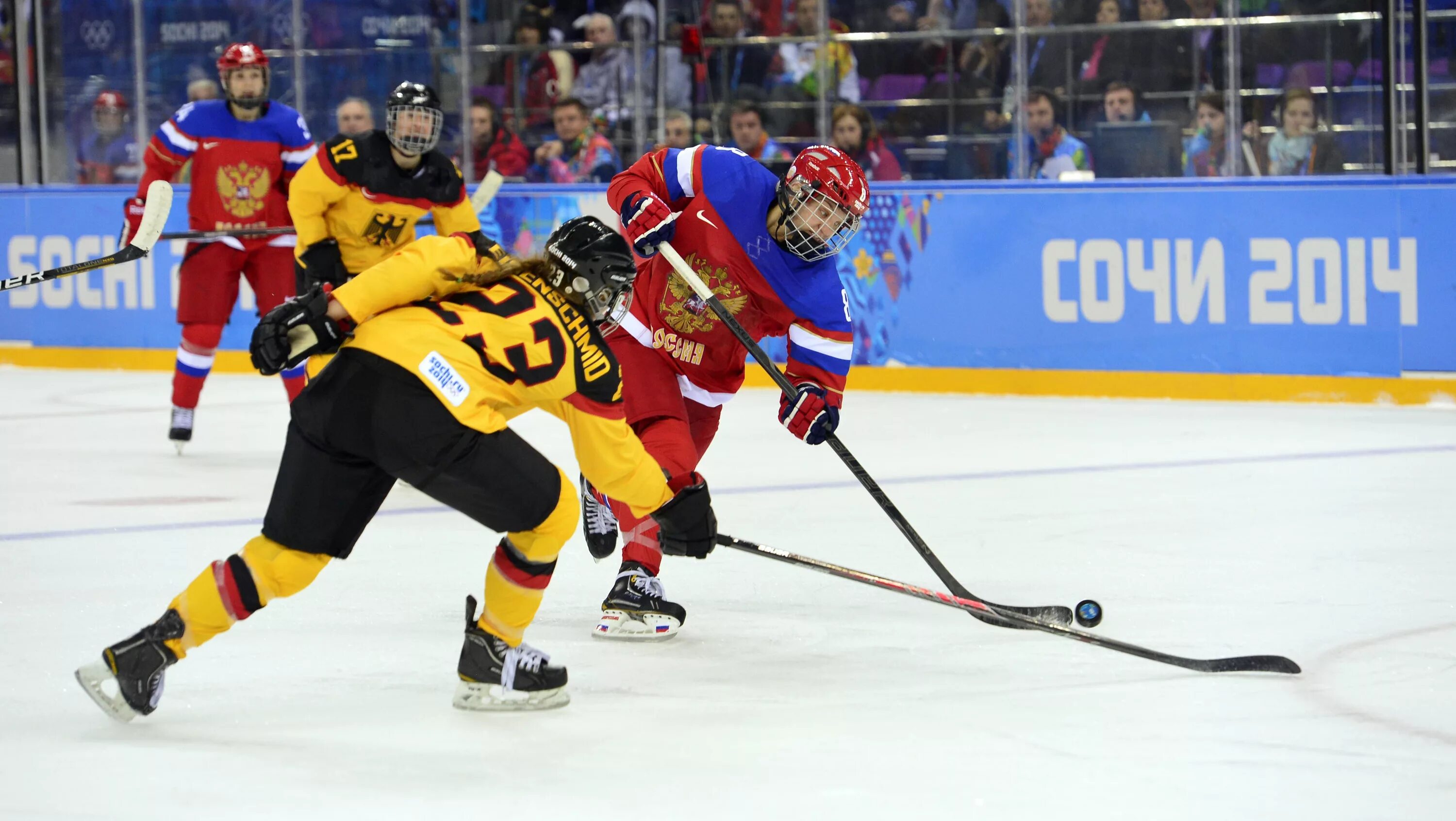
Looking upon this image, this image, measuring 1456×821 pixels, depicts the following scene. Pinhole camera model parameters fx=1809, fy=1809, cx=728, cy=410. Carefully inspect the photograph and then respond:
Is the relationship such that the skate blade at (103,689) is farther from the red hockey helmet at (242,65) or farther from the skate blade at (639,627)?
the red hockey helmet at (242,65)

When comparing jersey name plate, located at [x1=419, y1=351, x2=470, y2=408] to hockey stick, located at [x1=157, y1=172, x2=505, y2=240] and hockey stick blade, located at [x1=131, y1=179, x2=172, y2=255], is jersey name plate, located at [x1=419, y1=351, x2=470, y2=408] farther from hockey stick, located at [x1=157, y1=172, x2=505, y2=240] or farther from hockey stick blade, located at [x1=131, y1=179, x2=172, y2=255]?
hockey stick, located at [x1=157, y1=172, x2=505, y2=240]

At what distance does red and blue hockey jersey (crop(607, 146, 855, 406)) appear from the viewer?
384 cm

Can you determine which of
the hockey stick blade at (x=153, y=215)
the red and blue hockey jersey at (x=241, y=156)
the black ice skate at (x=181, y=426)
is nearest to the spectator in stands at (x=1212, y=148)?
the red and blue hockey jersey at (x=241, y=156)

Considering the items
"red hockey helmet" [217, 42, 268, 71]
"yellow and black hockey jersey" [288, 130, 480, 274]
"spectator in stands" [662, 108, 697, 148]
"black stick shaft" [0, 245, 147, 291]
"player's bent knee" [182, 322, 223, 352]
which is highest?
"red hockey helmet" [217, 42, 268, 71]

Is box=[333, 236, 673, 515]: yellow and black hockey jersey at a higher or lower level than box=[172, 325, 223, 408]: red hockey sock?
higher

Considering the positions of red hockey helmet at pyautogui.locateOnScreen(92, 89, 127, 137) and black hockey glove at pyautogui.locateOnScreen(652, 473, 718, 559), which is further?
red hockey helmet at pyautogui.locateOnScreen(92, 89, 127, 137)

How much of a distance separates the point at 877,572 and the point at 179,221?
6.08 m

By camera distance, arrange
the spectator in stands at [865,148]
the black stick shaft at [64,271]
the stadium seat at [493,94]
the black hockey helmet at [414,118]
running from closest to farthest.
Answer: the black stick shaft at [64,271]
the black hockey helmet at [414,118]
the spectator in stands at [865,148]
the stadium seat at [493,94]

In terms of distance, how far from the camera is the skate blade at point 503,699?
10.1ft

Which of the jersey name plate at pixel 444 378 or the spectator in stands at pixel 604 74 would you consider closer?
the jersey name plate at pixel 444 378

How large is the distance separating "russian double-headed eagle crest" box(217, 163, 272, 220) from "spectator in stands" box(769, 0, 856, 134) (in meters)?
3.49

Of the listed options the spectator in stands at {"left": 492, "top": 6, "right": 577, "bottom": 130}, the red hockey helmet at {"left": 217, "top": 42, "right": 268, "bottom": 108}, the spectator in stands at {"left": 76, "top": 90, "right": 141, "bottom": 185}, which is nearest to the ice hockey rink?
the red hockey helmet at {"left": 217, "top": 42, "right": 268, "bottom": 108}

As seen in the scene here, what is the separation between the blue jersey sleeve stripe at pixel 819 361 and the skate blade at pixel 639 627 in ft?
2.03

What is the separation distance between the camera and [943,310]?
8.04 m
